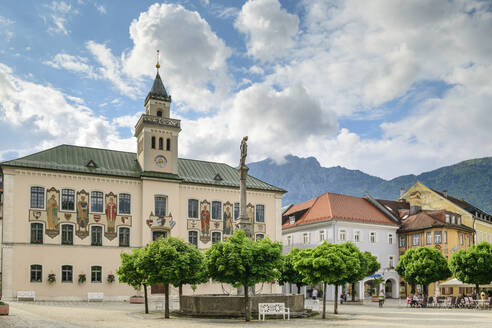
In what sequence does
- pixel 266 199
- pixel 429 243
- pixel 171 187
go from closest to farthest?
pixel 171 187 < pixel 266 199 < pixel 429 243

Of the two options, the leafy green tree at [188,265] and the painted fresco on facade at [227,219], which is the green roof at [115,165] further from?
the leafy green tree at [188,265]

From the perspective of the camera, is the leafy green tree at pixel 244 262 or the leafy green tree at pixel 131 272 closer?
the leafy green tree at pixel 244 262

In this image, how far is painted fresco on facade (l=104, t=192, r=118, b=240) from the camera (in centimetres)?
4444

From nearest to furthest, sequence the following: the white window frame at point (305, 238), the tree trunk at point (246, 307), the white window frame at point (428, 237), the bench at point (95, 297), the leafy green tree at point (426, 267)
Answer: the tree trunk at point (246, 307) < the bench at point (95, 297) < the leafy green tree at point (426, 267) < the white window frame at point (428, 237) < the white window frame at point (305, 238)

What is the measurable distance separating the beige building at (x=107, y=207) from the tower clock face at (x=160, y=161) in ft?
0.31

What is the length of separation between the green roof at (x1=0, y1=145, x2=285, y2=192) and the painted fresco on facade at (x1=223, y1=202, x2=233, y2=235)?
6.76 feet

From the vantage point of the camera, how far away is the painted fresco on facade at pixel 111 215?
44.4 metres

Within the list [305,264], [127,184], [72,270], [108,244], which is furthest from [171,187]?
[305,264]

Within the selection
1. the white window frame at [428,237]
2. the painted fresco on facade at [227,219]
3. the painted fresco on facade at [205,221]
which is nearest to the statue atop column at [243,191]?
the painted fresco on facade at [205,221]

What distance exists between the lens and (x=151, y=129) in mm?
48406

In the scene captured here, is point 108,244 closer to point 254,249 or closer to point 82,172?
point 82,172

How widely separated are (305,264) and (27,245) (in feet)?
80.4

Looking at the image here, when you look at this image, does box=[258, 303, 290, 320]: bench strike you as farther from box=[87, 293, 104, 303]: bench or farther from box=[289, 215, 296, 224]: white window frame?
box=[289, 215, 296, 224]: white window frame

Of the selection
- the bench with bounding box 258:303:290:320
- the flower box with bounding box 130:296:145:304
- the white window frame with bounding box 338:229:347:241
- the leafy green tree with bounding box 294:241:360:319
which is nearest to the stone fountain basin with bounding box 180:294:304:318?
the bench with bounding box 258:303:290:320
